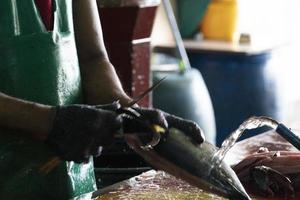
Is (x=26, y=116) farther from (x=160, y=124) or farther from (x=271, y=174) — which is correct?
(x=271, y=174)

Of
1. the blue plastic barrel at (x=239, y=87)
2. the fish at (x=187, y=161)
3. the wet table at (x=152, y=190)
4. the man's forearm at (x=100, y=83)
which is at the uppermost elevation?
the man's forearm at (x=100, y=83)

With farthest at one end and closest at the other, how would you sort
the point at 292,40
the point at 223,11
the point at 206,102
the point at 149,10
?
1. the point at 292,40
2. the point at 223,11
3. the point at 206,102
4. the point at 149,10

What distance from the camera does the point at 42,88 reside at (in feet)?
5.71

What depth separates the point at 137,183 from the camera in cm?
179

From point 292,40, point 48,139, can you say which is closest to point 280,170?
point 48,139

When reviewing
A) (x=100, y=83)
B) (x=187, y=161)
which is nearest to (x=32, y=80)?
(x=100, y=83)

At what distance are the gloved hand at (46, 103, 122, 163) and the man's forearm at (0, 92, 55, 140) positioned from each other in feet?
0.19

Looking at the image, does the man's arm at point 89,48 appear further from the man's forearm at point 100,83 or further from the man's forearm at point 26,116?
the man's forearm at point 26,116

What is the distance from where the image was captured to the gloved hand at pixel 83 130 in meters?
1.36

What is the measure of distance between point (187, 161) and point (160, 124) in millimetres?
100

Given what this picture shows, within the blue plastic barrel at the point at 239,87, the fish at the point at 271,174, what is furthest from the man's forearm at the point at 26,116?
the blue plastic barrel at the point at 239,87

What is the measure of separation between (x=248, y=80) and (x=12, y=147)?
343 cm

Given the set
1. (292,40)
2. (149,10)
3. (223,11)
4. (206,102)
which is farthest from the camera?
(292,40)

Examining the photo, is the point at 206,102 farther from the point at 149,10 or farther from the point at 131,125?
the point at 131,125
